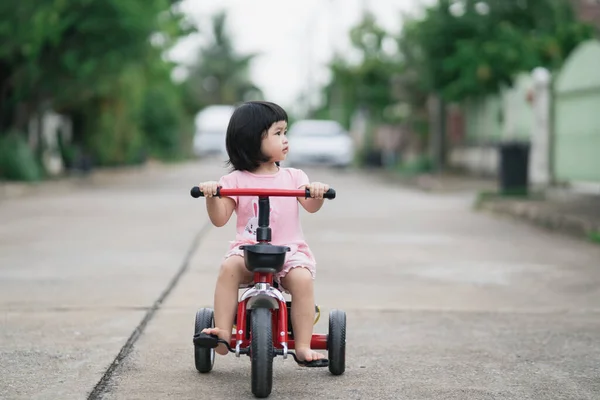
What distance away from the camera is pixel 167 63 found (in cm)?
3734

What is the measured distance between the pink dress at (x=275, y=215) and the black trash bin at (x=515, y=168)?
41.3ft

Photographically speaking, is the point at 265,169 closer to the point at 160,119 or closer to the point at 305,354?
the point at 305,354

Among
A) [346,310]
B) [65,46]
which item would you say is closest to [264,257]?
[346,310]

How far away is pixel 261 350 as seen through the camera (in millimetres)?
4336

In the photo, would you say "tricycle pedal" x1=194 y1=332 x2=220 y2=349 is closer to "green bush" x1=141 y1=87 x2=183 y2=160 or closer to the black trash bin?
the black trash bin

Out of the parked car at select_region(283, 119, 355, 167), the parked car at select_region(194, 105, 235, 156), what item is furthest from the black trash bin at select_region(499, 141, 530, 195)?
the parked car at select_region(194, 105, 235, 156)

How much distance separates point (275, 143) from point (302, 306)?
2.43ft

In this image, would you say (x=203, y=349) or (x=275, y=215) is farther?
(x=203, y=349)

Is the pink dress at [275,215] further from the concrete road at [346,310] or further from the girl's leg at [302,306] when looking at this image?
the concrete road at [346,310]

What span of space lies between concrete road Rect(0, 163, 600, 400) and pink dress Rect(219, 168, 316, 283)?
62cm

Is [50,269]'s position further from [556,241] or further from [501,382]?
[556,241]

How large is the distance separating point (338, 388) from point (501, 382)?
2.59 ft

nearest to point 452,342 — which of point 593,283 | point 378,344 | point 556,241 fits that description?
point 378,344

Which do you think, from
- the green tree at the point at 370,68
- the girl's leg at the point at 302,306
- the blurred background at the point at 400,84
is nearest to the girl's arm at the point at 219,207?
the girl's leg at the point at 302,306
